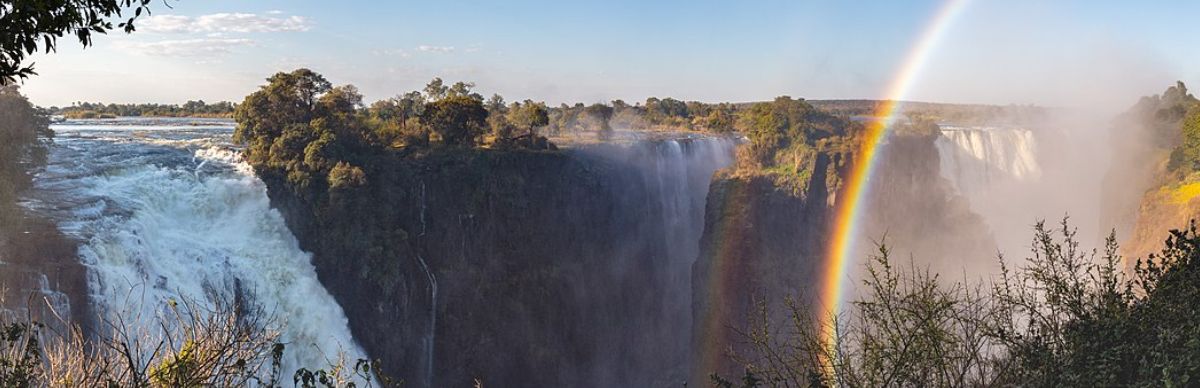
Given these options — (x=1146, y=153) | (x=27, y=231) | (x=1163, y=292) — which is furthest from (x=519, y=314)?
(x=1146, y=153)

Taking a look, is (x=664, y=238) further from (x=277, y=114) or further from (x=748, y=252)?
(x=277, y=114)

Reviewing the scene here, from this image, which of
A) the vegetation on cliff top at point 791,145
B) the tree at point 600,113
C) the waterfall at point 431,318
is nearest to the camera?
the waterfall at point 431,318

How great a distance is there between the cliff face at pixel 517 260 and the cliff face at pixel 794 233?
4.73 m

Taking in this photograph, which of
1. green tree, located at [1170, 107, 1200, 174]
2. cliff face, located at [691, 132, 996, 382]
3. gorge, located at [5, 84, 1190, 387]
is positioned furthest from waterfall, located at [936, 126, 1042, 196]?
green tree, located at [1170, 107, 1200, 174]

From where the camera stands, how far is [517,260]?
30500 millimetres

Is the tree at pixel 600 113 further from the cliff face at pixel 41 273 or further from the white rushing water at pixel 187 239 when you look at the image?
the cliff face at pixel 41 273

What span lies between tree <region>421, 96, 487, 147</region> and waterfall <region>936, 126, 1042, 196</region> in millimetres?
33200

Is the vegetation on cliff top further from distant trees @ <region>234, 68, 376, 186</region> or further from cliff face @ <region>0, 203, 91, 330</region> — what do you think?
cliff face @ <region>0, 203, 91, 330</region>

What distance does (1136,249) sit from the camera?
33531mm

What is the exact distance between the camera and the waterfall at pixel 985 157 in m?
51.0

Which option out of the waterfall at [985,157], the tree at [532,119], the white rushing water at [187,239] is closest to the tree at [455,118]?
the tree at [532,119]

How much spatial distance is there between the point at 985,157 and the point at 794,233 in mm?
26482

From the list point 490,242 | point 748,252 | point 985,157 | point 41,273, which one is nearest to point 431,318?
point 490,242

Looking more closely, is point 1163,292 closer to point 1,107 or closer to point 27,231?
point 27,231
